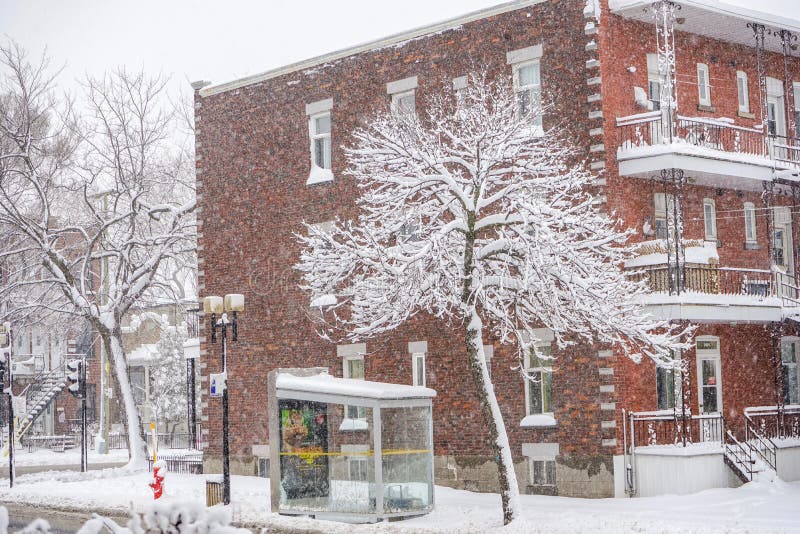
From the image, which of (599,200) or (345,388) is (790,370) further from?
(345,388)

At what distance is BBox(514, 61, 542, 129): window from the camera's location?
2709 cm

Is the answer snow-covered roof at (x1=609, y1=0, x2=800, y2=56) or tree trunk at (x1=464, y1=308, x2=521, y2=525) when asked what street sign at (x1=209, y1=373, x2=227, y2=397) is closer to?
tree trunk at (x1=464, y1=308, x2=521, y2=525)

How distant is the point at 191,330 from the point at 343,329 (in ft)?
44.2

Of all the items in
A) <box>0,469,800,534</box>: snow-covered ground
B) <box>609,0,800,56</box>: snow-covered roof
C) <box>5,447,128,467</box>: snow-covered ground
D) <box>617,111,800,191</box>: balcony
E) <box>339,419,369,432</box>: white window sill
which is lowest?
<box>0,469,800,534</box>: snow-covered ground

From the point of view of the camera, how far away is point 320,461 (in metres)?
23.0

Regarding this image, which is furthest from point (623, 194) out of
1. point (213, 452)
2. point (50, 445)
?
point (50, 445)

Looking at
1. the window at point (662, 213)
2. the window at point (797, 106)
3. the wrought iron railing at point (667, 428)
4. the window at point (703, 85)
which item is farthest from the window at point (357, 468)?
the window at point (797, 106)

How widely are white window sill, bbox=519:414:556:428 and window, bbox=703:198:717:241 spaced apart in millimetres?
6139

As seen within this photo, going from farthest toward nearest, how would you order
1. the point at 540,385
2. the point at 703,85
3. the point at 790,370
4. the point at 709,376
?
1. the point at 790,370
2. the point at 703,85
3. the point at 709,376
4. the point at 540,385

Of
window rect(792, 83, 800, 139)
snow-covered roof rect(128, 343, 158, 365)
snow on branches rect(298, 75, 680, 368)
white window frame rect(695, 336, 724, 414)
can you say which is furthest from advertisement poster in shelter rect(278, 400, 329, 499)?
snow-covered roof rect(128, 343, 158, 365)

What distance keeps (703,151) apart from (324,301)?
10.5 meters

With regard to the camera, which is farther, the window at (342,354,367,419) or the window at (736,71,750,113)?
the window at (342,354,367,419)

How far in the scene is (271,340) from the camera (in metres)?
32.2

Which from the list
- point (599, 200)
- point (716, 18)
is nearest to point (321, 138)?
point (599, 200)
